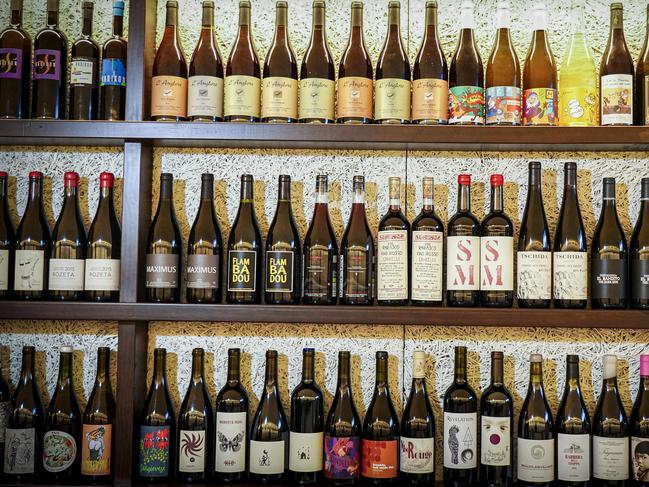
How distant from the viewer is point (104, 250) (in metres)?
1.70

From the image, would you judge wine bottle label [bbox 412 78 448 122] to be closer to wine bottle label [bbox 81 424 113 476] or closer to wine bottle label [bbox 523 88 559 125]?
wine bottle label [bbox 523 88 559 125]

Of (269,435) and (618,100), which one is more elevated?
(618,100)

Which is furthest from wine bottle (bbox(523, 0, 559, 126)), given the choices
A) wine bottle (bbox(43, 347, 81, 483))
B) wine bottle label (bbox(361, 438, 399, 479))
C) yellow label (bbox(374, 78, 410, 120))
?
wine bottle (bbox(43, 347, 81, 483))

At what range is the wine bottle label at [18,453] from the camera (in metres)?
1.59

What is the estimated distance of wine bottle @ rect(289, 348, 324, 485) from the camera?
1562 mm

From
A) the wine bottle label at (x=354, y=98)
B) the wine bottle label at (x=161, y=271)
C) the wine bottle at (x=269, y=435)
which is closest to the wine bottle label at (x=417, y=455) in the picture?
the wine bottle at (x=269, y=435)

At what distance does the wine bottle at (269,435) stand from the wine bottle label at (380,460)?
0.61 feet

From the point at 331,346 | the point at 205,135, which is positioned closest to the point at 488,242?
the point at 331,346

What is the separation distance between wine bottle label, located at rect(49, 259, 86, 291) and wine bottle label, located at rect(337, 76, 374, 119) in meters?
0.68

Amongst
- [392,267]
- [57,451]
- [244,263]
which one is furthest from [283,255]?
[57,451]

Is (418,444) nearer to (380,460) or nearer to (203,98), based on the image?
(380,460)

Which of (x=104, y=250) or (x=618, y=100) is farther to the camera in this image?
(x=104, y=250)

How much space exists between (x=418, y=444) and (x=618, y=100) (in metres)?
0.87

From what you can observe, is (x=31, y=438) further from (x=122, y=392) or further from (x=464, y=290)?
(x=464, y=290)
